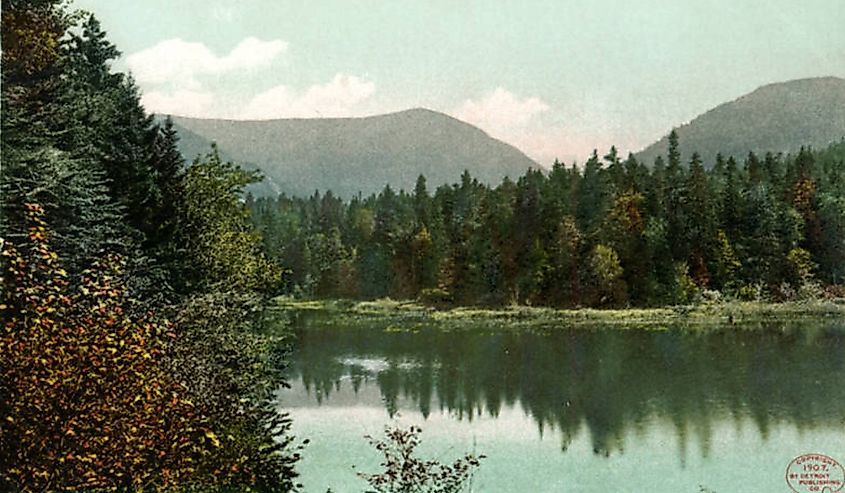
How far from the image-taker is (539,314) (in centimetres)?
696

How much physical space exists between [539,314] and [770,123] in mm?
2146

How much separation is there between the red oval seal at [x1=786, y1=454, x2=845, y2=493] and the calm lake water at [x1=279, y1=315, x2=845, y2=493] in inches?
2.3

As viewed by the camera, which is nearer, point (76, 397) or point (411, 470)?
point (76, 397)

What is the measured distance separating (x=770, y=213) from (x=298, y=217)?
11.5 ft

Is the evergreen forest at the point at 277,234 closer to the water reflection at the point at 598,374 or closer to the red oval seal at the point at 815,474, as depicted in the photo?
the water reflection at the point at 598,374

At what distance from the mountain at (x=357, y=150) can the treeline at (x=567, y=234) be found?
117 mm

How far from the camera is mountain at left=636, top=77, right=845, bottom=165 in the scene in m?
6.21

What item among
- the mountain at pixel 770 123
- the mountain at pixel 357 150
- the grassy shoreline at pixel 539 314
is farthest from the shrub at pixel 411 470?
the mountain at pixel 770 123

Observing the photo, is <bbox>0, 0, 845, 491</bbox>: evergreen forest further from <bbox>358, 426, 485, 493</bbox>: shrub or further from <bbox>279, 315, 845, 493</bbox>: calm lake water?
<bbox>358, 426, 485, 493</bbox>: shrub

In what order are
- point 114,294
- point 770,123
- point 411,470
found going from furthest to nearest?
point 770,123 < point 411,470 < point 114,294

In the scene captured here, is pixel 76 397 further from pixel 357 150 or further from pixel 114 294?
pixel 357 150

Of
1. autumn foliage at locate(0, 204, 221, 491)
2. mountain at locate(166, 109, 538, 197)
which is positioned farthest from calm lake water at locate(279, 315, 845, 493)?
autumn foliage at locate(0, 204, 221, 491)

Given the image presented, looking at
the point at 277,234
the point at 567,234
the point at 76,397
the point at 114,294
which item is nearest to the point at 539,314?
the point at 567,234

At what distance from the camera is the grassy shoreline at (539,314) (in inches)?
260
